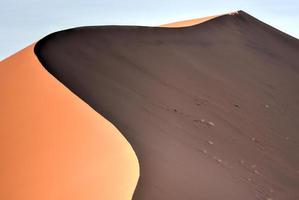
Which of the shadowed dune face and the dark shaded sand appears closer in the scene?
the shadowed dune face

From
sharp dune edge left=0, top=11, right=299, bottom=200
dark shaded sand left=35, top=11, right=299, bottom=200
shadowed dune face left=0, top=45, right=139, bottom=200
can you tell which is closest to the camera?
shadowed dune face left=0, top=45, right=139, bottom=200

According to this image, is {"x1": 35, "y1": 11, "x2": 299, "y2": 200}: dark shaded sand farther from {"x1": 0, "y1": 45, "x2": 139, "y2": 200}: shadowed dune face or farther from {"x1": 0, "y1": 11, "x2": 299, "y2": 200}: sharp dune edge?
{"x1": 0, "y1": 45, "x2": 139, "y2": 200}: shadowed dune face

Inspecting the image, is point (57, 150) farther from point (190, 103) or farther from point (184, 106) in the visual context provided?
point (190, 103)

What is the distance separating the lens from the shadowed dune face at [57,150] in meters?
5.16

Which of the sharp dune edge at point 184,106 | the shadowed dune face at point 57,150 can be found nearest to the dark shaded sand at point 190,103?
the sharp dune edge at point 184,106

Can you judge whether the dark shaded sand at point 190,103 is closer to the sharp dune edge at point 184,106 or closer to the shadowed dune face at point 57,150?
the sharp dune edge at point 184,106

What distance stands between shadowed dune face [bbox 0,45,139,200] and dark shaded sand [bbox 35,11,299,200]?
263 mm

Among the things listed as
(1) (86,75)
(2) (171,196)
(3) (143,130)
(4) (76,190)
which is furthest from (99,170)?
(1) (86,75)

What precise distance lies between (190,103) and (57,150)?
3669 mm

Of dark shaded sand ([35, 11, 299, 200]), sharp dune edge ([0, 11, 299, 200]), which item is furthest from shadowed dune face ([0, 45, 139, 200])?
dark shaded sand ([35, 11, 299, 200])

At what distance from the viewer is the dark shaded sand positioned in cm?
636

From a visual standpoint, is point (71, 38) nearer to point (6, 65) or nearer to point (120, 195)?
point (6, 65)

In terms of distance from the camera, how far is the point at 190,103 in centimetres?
905

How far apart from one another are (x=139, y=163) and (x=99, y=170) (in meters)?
0.53
